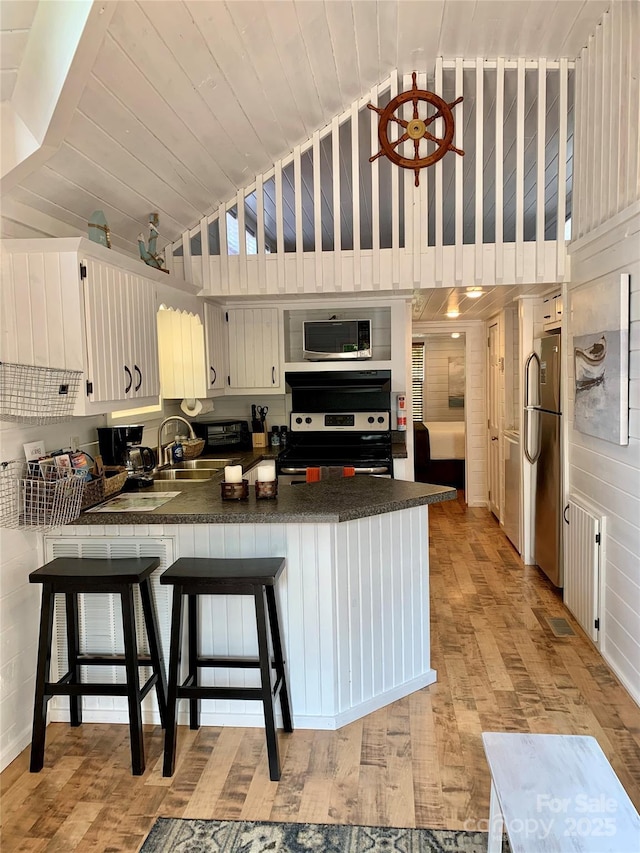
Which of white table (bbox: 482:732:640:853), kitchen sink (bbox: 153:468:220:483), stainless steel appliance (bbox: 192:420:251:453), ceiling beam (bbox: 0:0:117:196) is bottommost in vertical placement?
white table (bbox: 482:732:640:853)

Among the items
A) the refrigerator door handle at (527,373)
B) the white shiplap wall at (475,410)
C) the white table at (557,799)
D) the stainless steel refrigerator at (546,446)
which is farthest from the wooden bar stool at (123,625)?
the white shiplap wall at (475,410)

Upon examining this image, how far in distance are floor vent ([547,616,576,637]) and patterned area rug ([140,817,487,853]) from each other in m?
1.70

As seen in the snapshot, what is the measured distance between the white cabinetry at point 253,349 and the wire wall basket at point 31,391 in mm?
2418

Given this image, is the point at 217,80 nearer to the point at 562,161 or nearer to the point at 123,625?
the point at 562,161

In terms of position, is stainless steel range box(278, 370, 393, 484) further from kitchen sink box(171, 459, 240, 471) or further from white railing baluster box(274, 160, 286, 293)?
white railing baluster box(274, 160, 286, 293)

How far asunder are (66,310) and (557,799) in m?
2.35

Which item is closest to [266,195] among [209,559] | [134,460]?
[134,460]

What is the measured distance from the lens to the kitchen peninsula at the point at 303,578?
253 centimetres

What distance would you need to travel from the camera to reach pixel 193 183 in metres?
3.57

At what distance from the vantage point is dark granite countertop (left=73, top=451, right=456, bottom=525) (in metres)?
2.47

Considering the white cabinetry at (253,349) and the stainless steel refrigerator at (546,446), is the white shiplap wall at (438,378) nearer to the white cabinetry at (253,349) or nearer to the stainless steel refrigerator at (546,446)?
the stainless steel refrigerator at (546,446)

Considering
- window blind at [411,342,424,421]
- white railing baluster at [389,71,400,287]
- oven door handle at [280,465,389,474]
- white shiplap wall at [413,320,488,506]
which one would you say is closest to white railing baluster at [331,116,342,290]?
white railing baluster at [389,71,400,287]

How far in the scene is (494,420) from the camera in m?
5.98

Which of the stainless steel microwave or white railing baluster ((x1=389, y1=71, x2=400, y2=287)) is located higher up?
white railing baluster ((x1=389, y1=71, x2=400, y2=287))
